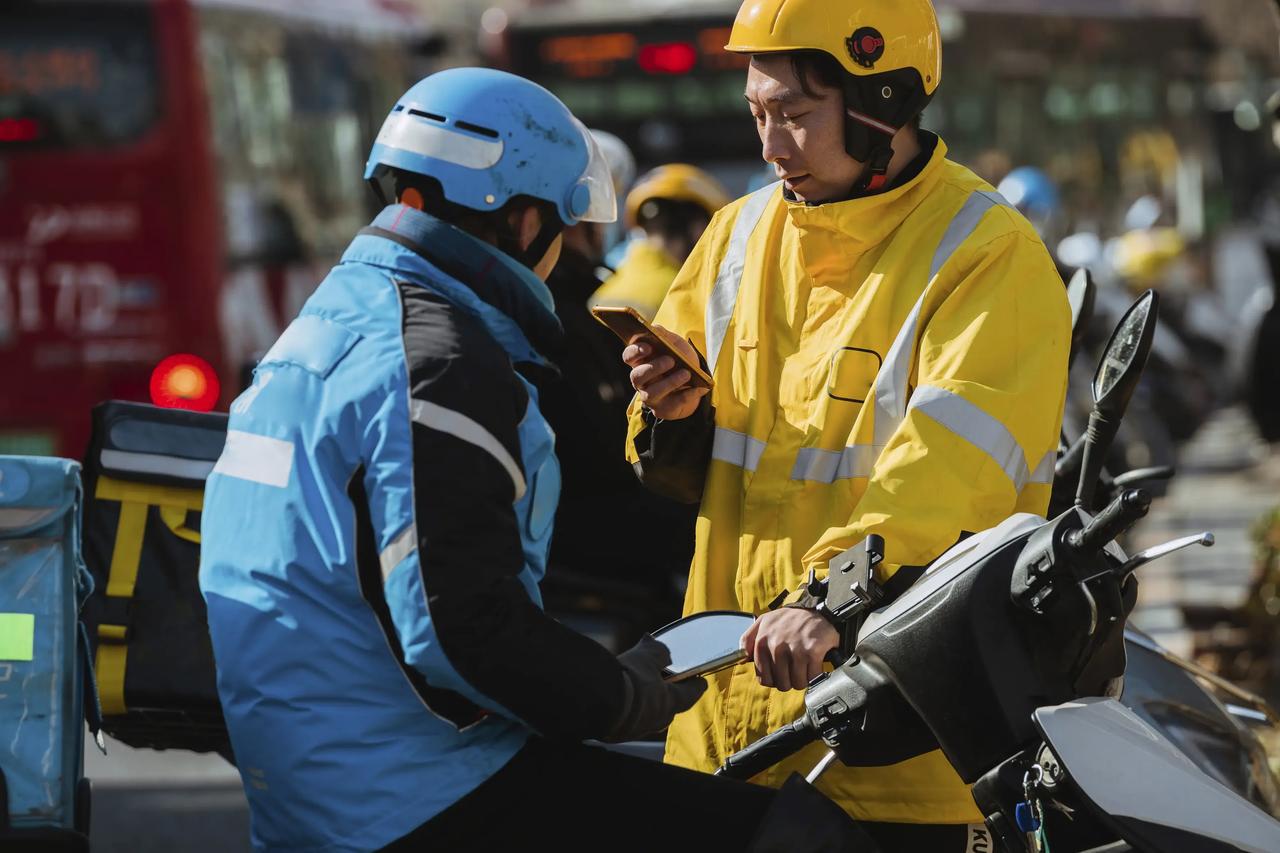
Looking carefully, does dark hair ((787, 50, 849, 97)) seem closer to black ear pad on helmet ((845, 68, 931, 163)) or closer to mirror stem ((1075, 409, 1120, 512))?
black ear pad on helmet ((845, 68, 931, 163))

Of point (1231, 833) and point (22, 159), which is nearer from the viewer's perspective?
point (1231, 833)

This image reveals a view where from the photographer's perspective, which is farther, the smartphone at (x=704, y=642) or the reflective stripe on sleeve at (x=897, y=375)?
the reflective stripe on sleeve at (x=897, y=375)

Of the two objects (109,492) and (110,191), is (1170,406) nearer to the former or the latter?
(110,191)

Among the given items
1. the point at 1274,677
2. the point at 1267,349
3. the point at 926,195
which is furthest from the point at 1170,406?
the point at 926,195

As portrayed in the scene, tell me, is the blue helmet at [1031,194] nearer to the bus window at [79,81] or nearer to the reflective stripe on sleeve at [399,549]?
the bus window at [79,81]

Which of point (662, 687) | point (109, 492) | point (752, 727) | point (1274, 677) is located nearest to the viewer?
point (662, 687)

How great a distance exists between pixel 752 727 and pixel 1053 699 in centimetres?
76

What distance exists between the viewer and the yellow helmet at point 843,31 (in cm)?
298

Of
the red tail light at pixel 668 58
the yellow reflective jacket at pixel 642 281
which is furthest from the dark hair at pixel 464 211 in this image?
the red tail light at pixel 668 58

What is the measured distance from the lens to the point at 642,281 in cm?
645

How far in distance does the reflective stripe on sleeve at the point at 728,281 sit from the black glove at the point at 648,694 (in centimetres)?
67

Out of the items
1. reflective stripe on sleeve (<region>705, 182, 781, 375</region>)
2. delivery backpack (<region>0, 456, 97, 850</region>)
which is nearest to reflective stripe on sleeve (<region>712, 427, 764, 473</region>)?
reflective stripe on sleeve (<region>705, 182, 781, 375</region>)

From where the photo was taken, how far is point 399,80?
15102mm

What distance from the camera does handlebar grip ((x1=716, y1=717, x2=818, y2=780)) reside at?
8.85ft
